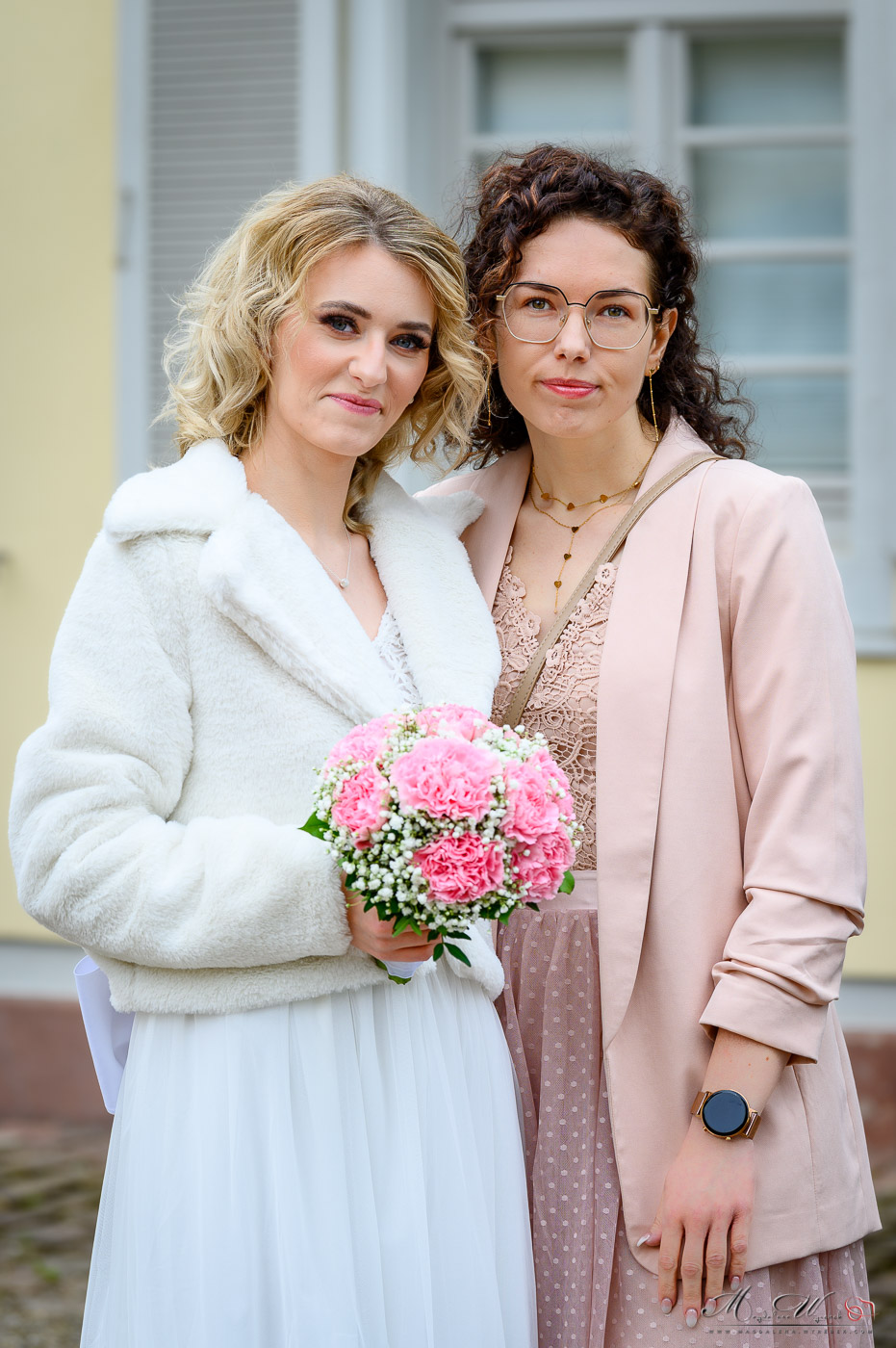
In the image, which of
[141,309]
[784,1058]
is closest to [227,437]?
[784,1058]

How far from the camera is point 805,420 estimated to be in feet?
15.8

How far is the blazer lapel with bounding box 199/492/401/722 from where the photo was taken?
1.82m

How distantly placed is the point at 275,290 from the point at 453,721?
75 centimetres

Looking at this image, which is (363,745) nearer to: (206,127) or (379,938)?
(379,938)

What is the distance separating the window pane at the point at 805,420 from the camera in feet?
15.7

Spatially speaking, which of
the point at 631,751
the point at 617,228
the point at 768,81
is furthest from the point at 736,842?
the point at 768,81

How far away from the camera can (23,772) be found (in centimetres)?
179

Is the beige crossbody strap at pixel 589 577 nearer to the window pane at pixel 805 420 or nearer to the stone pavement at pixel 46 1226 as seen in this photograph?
the stone pavement at pixel 46 1226

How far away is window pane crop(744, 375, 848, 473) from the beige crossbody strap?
8.82 feet

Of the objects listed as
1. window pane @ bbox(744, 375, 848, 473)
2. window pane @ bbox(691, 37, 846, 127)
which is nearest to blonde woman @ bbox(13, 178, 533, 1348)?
window pane @ bbox(744, 375, 848, 473)

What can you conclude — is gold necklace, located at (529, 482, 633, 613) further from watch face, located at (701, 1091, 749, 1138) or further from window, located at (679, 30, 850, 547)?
window, located at (679, 30, 850, 547)

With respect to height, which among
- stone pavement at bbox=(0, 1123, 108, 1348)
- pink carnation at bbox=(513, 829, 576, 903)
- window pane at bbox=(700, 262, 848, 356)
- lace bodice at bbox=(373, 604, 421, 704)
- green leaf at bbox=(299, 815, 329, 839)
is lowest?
Answer: stone pavement at bbox=(0, 1123, 108, 1348)

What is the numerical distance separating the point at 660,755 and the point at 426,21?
3.66 meters

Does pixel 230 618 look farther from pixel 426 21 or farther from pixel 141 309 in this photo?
pixel 426 21
